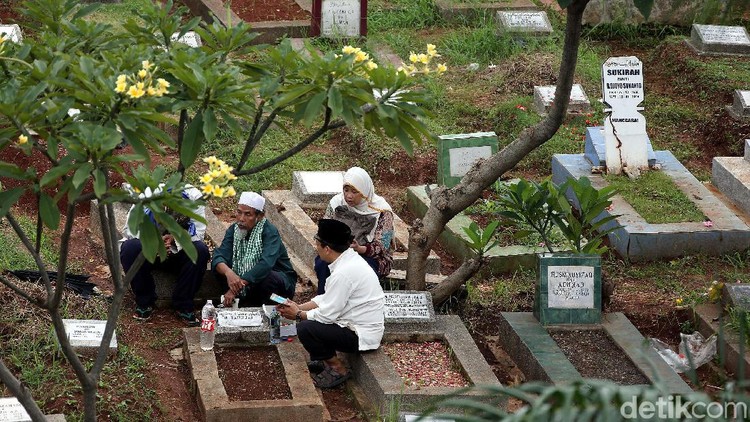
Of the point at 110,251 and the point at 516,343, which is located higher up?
the point at 110,251

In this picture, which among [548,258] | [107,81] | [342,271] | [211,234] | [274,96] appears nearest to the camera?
[107,81]

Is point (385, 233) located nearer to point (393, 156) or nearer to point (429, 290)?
point (429, 290)

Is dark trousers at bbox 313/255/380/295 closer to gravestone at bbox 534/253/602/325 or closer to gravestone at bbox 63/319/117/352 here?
gravestone at bbox 534/253/602/325

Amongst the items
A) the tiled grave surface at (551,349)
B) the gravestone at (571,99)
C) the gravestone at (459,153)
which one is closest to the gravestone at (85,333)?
the tiled grave surface at (551,349)

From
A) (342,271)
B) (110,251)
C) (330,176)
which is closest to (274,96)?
(110,251)

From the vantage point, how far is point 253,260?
7.88m

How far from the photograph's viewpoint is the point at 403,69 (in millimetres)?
5039

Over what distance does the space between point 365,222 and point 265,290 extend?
0.78 meters

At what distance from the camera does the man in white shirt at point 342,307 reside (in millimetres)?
7047

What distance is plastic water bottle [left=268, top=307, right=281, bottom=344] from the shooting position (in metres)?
7.42

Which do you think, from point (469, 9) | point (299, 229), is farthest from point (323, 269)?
→ point (469, 9)

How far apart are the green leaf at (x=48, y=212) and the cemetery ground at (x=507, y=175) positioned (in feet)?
6.60

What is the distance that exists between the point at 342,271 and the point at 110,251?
2.01 metres

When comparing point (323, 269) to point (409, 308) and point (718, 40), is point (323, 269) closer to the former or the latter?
point (409, 308)
